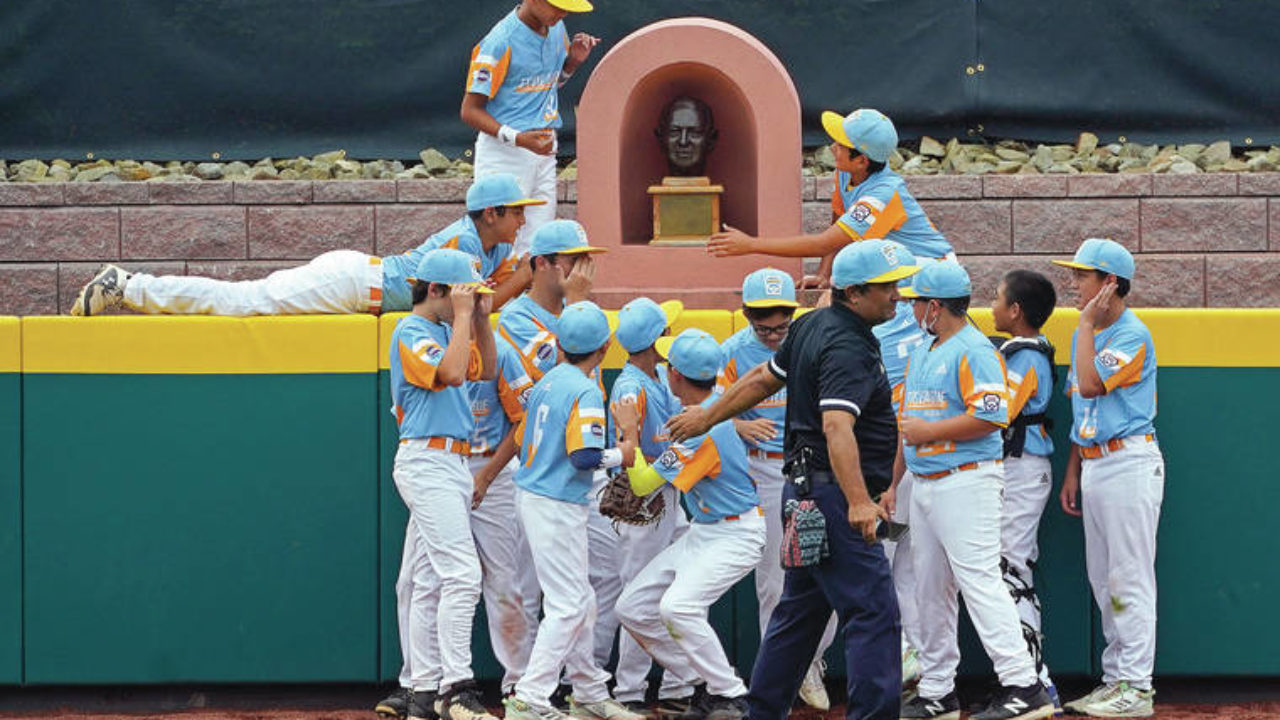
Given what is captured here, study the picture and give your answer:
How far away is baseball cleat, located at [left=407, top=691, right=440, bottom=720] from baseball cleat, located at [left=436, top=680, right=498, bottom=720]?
0.07 meters

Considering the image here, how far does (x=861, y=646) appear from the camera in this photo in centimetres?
729

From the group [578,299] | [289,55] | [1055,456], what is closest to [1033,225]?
[1055,456]

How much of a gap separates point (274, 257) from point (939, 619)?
539 centimetres

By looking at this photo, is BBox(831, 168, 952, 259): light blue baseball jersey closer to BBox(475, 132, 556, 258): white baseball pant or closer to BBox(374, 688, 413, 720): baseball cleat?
BBox(475, 132, 556, 258): white baseball pant

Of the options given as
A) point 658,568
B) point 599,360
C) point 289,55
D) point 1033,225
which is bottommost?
point 658,568

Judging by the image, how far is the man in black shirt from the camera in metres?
7.27

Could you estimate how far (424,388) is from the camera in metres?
8.30

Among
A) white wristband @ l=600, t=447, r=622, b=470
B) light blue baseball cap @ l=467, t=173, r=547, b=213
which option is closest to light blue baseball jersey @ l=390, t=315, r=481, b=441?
white wristband @ l=600, t=447, r=622, b=470

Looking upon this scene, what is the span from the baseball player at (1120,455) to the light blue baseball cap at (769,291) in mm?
1276

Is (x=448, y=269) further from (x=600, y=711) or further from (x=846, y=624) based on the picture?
(x=846, y=624)

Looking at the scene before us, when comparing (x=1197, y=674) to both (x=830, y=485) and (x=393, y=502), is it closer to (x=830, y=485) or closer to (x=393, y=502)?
(x=830, y=485)

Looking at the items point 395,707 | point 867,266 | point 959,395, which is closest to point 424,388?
point 395,707

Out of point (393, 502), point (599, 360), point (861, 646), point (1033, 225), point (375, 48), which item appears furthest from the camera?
point (375, 48)

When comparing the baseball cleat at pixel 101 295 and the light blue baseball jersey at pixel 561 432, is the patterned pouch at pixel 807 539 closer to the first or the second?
the light blue baseball jersey at pixel 561 432
